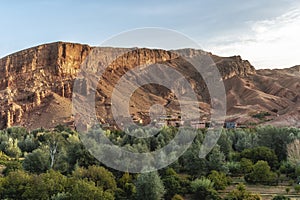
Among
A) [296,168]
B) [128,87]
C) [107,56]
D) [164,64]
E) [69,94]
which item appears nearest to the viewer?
[296,168]

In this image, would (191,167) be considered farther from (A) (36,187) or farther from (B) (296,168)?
(A) (36,187)

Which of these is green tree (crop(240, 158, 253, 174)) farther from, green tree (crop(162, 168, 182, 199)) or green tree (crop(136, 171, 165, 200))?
green tree (crop(136, 171, 165, 200))

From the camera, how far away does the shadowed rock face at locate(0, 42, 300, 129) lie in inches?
3765

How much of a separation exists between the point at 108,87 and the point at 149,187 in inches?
3728

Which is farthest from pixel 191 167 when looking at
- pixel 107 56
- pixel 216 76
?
pixel 107 56

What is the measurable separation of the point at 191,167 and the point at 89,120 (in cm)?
Result: 5753

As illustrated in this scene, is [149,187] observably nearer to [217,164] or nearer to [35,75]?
[217,164]

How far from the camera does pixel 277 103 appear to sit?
373 feet

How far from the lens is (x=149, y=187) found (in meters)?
25.9

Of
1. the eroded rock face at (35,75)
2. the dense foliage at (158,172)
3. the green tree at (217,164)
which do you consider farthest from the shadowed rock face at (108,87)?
the green tree at (217,164)

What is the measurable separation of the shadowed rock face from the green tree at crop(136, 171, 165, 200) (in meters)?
56.9

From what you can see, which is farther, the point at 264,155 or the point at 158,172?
the point at 264,155

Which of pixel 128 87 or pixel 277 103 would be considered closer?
pixel 277 103

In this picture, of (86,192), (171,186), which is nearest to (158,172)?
(171,186)
